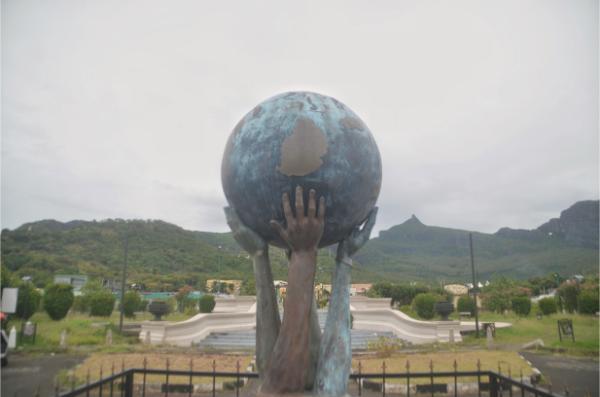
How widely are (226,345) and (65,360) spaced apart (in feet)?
21.4

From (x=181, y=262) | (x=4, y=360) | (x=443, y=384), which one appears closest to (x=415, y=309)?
(x=443, y=384)

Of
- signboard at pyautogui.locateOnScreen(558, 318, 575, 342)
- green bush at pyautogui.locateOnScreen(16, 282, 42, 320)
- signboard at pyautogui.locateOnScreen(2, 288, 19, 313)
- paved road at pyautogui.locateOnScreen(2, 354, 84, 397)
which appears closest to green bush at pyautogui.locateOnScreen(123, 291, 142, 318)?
green bush at pyautogui.locateOnScreen(16, 282, 42, 320)

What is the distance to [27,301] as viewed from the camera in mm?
22250

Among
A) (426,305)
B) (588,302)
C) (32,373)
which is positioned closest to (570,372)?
(426,305)

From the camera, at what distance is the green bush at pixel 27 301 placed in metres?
22.0

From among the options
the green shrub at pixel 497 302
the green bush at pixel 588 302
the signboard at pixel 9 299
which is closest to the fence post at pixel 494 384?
the signboard at pixel 9 299

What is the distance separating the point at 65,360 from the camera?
47.4 ft

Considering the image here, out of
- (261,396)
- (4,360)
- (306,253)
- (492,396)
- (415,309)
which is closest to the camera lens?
(261,396)

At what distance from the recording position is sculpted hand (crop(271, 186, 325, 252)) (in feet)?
13.1

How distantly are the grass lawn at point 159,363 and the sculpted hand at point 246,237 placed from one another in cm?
781

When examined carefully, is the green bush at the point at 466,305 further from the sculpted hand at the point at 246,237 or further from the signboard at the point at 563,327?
the sculpted hand at the point at 246,237

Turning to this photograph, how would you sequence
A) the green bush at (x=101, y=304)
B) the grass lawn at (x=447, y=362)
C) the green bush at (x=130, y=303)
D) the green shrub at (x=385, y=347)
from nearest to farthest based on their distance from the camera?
the grass lawn at (x=447, y=362)
the green shrub at (x=385, y=347)
the green bush at (x=101, y=304)
the green bush at (x=130, y=303)

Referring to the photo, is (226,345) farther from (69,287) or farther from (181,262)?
(181,262)

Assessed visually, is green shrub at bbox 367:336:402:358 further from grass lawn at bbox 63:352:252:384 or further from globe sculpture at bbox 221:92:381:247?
globe sculpture at bbox 221:92:381:247
